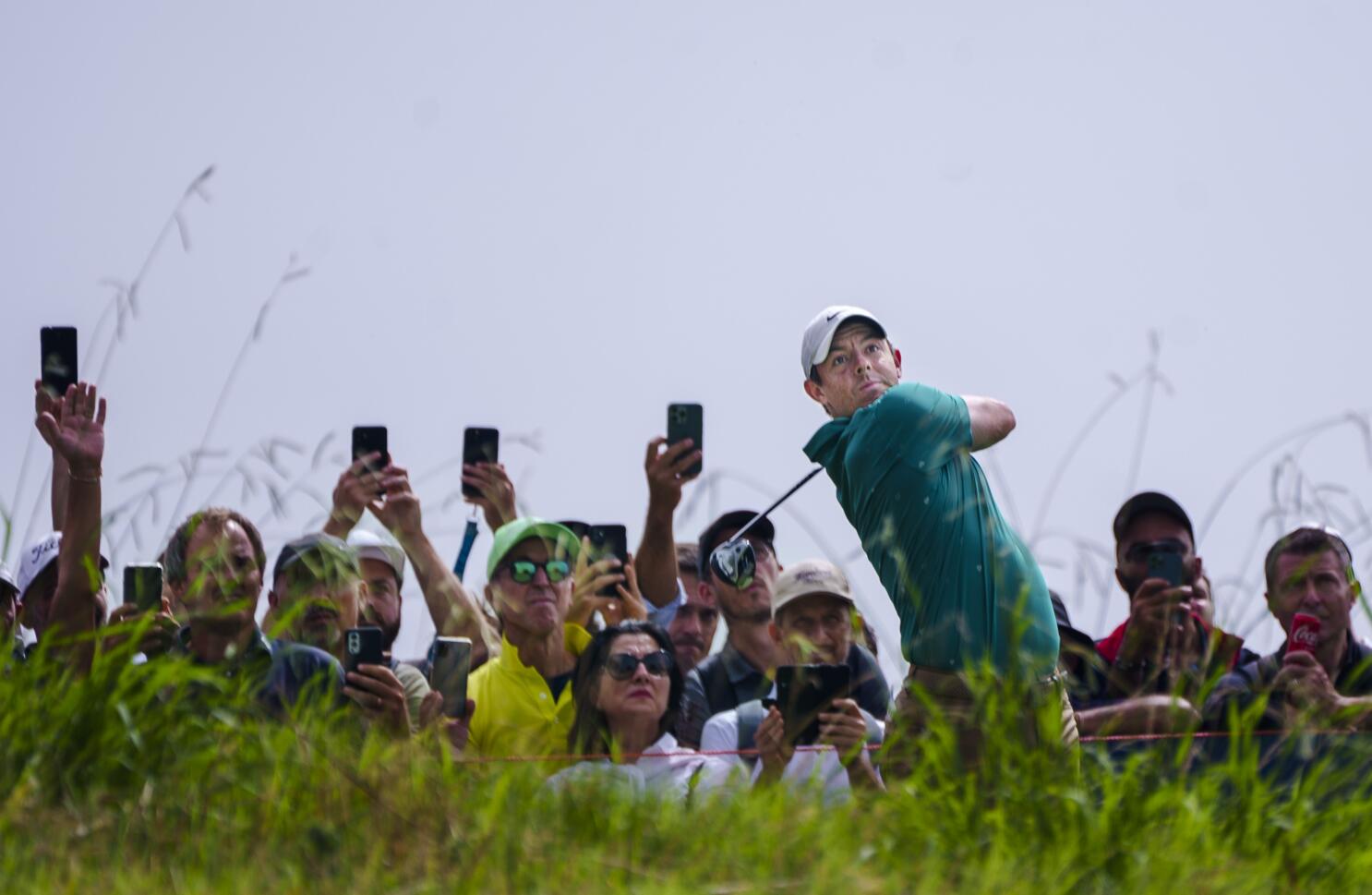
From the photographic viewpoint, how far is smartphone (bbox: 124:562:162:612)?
5.29m

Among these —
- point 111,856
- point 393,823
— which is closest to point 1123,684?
point 393,823

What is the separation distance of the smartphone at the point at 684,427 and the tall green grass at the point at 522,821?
11.3 feet

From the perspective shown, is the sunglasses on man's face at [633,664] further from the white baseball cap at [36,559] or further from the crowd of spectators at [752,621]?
the white baseball cap at [36,559]

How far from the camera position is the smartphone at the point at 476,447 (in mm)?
7684

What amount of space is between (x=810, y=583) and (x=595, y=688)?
0.90 meters

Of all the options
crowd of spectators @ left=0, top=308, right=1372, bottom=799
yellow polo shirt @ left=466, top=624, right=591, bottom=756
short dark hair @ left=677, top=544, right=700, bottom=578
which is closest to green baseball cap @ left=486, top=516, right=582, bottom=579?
crowd of spectators @ left=0, top=308, right=1372, bottom=799

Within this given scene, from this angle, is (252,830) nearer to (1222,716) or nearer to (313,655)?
(313,655)

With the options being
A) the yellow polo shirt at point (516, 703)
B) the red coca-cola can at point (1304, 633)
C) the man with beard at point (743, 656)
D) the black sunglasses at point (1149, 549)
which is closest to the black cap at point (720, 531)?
the man with beard at point (743, 656)

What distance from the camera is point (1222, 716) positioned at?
19.3 ft

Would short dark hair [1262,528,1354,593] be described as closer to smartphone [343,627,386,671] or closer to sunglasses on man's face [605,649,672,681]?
sunglasses on man's face [605,649,672,681]

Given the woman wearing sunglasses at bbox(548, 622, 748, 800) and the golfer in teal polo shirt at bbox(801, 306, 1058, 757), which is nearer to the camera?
the golfer in teal polo shirt at bbox(801, 306, 1058, 757)

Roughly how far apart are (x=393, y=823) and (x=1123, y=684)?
2758 mm

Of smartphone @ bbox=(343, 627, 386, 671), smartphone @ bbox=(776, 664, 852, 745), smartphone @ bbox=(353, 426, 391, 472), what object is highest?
smartphone @ bbox=(353, 426, 391, 472)

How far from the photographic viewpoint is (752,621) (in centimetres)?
725
